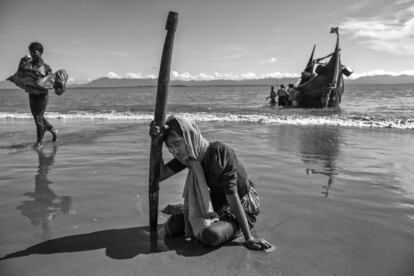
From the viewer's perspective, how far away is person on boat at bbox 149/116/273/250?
2.89 metres

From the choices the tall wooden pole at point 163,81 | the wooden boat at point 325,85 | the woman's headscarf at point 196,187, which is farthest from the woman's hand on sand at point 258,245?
the wooden boat at point 325,85

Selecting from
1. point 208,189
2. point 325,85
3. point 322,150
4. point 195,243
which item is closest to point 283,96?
point 325,85

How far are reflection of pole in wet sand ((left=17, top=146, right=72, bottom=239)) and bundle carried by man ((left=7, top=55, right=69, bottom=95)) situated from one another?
8.86 feet

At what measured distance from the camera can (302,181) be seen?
502 cm

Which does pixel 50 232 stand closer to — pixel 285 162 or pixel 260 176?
pixel 260 176

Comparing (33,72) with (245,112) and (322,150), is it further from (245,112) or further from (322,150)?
(245,112)

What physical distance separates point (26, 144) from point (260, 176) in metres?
5.50

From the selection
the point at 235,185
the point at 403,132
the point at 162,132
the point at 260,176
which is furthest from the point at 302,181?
the point at 403,132

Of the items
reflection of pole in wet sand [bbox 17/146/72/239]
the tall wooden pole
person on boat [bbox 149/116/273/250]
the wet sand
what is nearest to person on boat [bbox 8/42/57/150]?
the wet sand

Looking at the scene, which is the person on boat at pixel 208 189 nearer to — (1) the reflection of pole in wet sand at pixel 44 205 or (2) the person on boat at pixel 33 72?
(1) the reflection of pole in wet sand at pixel 44 205

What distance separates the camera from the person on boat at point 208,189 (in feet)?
9.48

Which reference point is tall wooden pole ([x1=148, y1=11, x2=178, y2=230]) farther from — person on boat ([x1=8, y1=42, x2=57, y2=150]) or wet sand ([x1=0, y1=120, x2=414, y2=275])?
person on boat ([x1=8, y1=42, x2=57, y2=150])

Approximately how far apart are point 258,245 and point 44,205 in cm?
250

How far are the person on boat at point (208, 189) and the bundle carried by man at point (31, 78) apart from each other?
489cm
